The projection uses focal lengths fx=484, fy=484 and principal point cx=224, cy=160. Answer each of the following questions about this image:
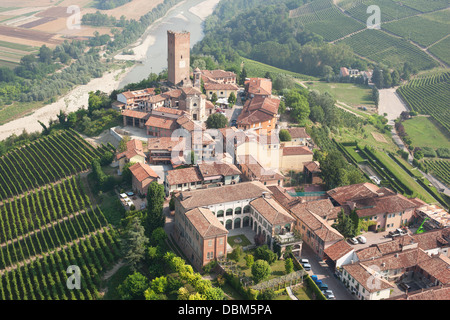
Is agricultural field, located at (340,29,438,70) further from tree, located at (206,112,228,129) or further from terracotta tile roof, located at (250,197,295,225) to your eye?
terracotta tile roof, located at (250,197,295,225)

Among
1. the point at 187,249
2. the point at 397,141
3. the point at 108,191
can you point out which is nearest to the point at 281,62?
the point at 397,141

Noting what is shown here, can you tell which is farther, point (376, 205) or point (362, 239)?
point (376, 205)

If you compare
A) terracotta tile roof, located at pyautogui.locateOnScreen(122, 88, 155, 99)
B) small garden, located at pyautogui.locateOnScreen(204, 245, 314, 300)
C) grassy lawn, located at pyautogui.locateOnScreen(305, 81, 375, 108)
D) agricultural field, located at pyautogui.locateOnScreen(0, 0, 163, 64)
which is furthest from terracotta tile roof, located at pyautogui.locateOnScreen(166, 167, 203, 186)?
agricultural field, located at pyautogui.locateOnScreen(0, 0, 163, 64)

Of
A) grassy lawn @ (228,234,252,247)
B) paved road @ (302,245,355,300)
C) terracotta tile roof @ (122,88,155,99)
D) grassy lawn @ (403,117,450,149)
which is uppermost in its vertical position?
terracotta tile roof @ (122,88,155,99)

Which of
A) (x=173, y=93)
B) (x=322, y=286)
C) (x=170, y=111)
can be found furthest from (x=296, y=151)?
(x=322, y=286)

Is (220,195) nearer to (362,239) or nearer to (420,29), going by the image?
(362,239)

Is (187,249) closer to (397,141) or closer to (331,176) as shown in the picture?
(331,176)
